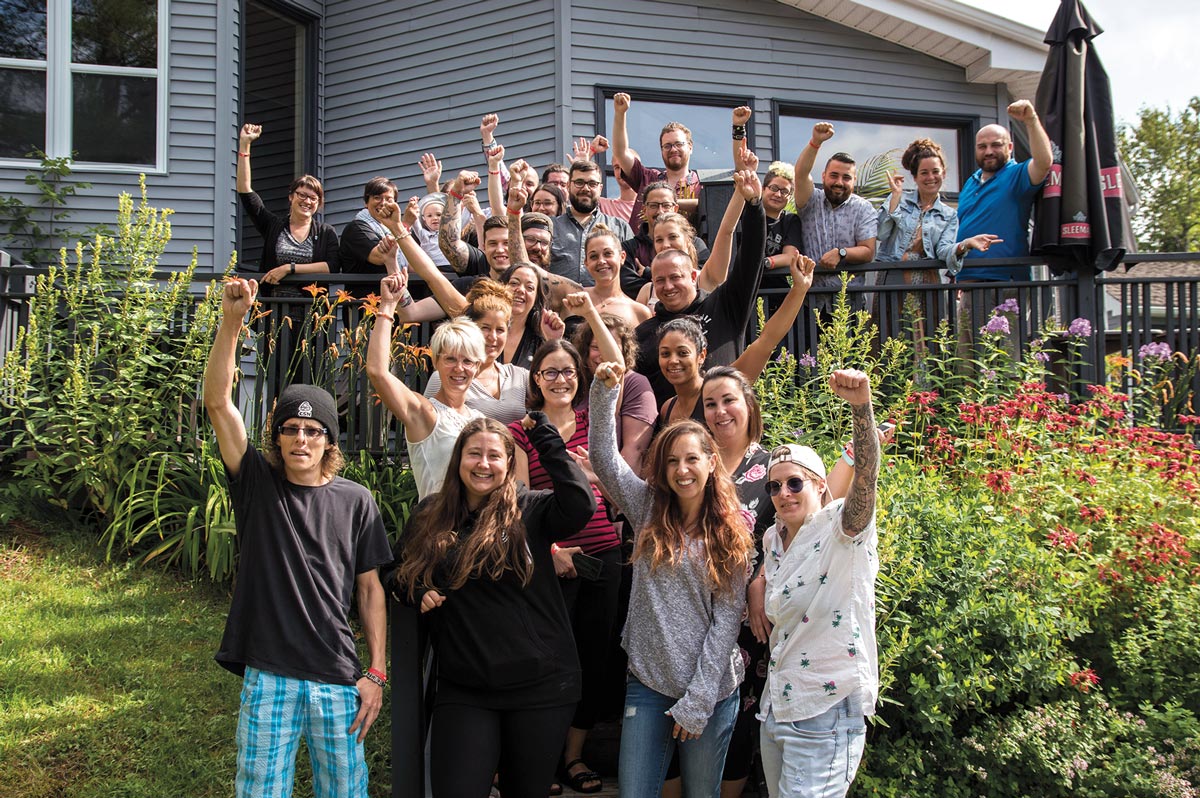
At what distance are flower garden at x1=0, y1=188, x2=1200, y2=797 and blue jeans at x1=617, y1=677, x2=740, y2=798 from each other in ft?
1.83

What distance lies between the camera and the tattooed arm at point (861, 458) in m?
3.22

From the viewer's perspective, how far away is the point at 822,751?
327cm

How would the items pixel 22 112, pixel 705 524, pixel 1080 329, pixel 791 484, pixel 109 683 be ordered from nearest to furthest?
pixel 791 484 < pixel 705 524 < pixel 109 683 < pixel 1080 329 < pixel 22 112

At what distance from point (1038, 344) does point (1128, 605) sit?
1683 mm

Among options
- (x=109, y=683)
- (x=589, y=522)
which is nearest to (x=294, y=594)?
(x=589, y=522)

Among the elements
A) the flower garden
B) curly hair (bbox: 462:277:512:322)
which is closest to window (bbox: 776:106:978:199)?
the flower garden

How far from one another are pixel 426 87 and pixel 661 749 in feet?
28.0

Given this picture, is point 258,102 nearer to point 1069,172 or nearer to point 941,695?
point 1069,172

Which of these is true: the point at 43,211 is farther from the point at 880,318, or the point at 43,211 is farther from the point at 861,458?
the point at 861,458

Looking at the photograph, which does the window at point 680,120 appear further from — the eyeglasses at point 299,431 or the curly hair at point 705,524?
the eyeglasses at point 299,431

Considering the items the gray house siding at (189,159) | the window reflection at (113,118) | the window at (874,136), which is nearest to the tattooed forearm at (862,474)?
the gray house siding at (189,159)

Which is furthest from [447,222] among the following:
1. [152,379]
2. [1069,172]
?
[1069,172]

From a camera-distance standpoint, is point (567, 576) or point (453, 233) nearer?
point (567, 576)

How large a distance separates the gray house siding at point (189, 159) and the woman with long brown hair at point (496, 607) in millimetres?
6685
